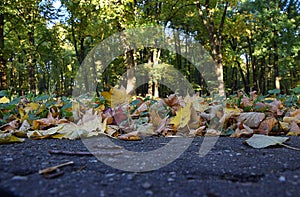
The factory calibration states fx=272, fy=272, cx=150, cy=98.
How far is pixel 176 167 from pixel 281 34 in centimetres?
1819

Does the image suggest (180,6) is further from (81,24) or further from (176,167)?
(176,167)

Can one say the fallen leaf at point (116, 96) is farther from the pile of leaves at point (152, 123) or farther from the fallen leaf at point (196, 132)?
the fallen leaf at point (196, 132)

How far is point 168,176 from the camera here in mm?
805

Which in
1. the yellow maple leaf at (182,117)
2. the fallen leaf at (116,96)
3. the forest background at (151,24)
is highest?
the forest background at (151,24)

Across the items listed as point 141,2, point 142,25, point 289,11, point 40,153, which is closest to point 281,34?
point 289,11

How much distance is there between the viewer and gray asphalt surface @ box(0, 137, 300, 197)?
662 mm

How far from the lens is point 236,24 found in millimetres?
13781

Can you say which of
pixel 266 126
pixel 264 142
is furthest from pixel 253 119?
pixel 264 142

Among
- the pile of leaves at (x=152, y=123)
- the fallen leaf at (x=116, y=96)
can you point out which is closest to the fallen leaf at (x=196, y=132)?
the pile of leaves at (x=152, y=123)

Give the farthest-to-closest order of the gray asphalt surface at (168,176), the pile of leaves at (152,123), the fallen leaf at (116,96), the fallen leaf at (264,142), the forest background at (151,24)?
the forest background at (151,24) → the fallen leaf at (116,96) → the pile of leaves at (152,123) → the fallen leaf at (264,142) → the gray asphalt surface at (168,176)

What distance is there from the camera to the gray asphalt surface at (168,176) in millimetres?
662

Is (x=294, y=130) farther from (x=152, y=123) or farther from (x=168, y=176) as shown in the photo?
(x=168, y=176)

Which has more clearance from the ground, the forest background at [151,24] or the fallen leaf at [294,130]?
the forest background at [151,24]

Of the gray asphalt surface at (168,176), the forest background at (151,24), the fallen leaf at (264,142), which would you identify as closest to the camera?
the gray asphalt surface at (168,176)
